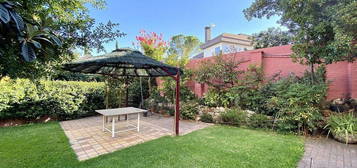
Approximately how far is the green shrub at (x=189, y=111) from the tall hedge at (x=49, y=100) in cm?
412

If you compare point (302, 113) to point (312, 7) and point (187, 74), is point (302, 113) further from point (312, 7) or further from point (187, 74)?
point (187, 74)

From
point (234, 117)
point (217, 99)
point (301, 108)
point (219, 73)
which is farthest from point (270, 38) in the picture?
point (234, 117)

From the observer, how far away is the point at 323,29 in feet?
16.2

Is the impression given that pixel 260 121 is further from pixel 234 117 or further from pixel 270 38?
pixel 270 38

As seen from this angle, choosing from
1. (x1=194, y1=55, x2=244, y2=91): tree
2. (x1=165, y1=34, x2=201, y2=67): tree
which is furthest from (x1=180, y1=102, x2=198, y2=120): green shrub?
(x1=165, y1=34, x2=201, y2=67): tree

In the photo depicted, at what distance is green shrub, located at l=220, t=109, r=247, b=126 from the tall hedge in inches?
233

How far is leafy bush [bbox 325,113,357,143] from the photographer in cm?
455

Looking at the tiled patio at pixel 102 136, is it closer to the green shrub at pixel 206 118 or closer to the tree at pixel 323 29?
the green shrub at pixel 206 118

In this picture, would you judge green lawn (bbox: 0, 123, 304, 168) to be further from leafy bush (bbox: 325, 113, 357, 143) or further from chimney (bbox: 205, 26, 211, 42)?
chimney (bbox: 205, 26, 211, 42)

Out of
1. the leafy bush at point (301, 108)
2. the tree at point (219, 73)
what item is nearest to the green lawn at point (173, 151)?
the leafy bush at point (301, 108)

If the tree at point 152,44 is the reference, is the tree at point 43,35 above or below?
below

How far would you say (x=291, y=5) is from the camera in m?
5.27

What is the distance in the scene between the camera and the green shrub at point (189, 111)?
294 inches

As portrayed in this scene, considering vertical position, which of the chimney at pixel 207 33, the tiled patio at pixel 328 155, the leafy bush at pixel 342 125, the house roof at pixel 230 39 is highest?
the chimney at pixel 207 33
